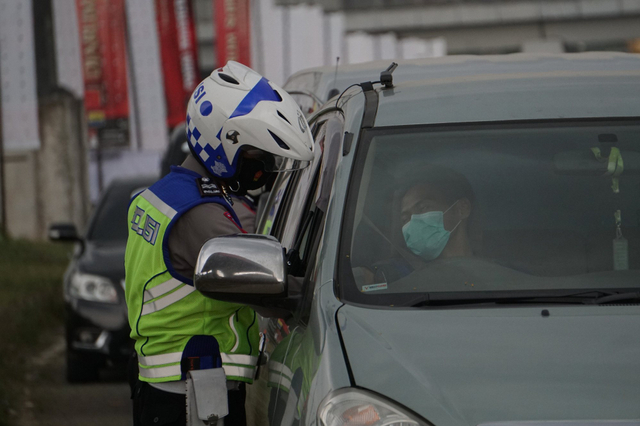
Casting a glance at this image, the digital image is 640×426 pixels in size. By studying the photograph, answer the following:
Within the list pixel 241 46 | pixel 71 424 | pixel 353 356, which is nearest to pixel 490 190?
pixel 353 356

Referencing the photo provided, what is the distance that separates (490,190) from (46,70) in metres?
22.6

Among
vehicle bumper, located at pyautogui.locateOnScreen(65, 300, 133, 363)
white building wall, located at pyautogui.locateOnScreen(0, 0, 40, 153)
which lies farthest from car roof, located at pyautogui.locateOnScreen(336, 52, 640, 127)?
white building wall, located at pyautogui.locateOnScreen(0, 0, 40, 153)

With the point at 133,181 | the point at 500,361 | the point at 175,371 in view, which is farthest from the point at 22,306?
the point at 500,361

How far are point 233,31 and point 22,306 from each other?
49.2ft

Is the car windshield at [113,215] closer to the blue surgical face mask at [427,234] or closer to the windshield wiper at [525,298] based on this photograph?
the blue surgical face mask at [427,234]

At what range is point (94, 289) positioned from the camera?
8977mm

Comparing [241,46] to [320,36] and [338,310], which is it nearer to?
[320,36]

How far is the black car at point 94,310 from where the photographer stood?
8797 millimetres

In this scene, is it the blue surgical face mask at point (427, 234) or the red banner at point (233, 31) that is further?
the red banner at point (233, 31)

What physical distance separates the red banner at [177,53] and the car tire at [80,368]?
16492mm

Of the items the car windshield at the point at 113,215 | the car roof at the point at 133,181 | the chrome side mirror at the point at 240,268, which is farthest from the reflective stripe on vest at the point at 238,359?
the car roof at the point at 133,181

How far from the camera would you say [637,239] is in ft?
10.7

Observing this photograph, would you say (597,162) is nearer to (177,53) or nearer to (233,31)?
(233,31)

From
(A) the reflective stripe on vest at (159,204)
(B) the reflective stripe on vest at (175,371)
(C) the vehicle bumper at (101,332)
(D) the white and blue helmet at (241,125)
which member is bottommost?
(C) the vehicle bumper at (101,332)
